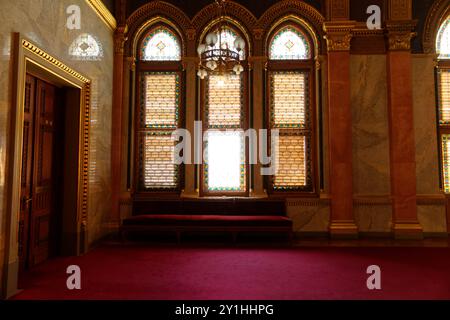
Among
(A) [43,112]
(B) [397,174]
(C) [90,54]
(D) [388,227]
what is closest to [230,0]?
(C) [90,54]

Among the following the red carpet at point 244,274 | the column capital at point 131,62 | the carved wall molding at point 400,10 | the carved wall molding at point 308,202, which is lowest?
the red carpet at point 244,274

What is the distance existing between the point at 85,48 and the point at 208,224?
359 centimetres

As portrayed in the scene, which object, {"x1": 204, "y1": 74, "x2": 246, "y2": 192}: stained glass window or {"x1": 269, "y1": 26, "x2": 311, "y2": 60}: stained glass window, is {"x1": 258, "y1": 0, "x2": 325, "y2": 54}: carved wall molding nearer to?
{"x1": 269, "y1": 26, "x2": 311, "y2": 60}: stained glass window

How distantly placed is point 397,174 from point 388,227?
1.05m

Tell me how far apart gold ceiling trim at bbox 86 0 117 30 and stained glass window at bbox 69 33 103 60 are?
0.53 m

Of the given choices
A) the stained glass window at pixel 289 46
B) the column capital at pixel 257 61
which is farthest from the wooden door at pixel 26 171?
the stained glass window at pixel 289 46

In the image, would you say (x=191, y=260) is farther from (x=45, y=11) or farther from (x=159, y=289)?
(x=45, y=11)

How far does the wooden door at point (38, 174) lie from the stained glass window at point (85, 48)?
0.64m

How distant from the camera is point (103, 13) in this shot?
631cm

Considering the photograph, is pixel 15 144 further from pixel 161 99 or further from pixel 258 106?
pixel 258 106

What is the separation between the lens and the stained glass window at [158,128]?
7.07 meters

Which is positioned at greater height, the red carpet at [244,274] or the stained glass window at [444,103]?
the stained glass window at [444,103]

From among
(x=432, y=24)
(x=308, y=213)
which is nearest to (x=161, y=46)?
(x=308, y=213)

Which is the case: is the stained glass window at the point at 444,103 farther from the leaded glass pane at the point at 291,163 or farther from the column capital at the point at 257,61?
the column capital at the point at 257,61
